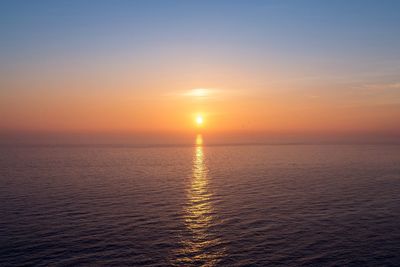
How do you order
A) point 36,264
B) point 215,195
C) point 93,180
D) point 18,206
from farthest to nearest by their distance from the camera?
point 93,180 < point 215,195 < point 18,206 < point 36,264

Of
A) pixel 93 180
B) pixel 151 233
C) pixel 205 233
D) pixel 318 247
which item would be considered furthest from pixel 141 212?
pixel 93 180

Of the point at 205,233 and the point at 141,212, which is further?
the point at 141,212

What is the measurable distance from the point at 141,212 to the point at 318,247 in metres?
33.0

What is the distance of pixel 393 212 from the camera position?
5862cm

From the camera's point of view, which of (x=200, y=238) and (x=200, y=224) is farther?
(x=200, y=224)

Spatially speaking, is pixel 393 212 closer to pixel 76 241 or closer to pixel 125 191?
pixel 76 241

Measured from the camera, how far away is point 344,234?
4578 cm

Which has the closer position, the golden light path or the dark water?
the golden light path

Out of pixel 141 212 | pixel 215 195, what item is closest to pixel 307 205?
pixel 215 195

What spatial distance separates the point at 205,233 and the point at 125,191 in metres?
40.9

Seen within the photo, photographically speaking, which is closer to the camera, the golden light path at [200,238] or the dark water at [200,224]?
the golden light path at [200,238]

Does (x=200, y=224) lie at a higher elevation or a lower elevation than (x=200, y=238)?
higher

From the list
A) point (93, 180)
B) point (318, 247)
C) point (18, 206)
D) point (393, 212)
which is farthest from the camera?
point (93, 180)

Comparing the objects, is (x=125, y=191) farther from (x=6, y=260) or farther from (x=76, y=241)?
(x=6, y=260)
